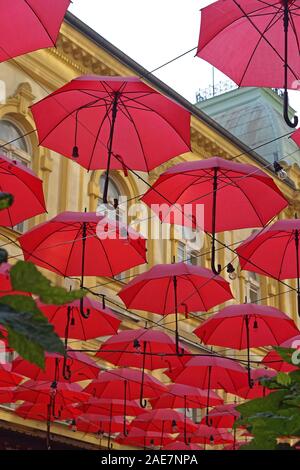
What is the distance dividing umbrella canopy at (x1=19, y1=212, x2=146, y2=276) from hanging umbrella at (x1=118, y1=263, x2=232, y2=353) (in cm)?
76

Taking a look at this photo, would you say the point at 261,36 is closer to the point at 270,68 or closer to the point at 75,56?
the point at 270,68

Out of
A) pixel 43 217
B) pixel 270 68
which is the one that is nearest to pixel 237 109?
pixel 43 217

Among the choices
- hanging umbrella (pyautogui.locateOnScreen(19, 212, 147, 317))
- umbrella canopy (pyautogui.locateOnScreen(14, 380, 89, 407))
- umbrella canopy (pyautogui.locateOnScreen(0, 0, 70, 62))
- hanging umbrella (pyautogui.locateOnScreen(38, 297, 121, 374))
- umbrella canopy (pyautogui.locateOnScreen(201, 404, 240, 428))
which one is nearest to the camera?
umbrella canopy (pyautogui.locateOnScreen(0, 0, 70, 62))

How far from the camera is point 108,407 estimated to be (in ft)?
54.2

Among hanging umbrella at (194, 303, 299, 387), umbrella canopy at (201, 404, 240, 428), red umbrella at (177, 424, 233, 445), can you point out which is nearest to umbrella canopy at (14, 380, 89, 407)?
hanging umbrella at (194, 303, 299, 387)

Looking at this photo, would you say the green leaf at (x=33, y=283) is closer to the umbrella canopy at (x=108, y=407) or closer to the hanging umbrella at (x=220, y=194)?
the hanging umbrella at (x=220, y=194)

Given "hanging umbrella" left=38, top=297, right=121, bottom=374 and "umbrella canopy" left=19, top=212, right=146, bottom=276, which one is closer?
"umbrella canopy" left=19, top=212, right=146, bottom=276

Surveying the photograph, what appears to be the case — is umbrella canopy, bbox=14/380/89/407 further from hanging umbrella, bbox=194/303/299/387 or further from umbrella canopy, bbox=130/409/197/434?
hanging umbrella, bbox=194/303/299/387

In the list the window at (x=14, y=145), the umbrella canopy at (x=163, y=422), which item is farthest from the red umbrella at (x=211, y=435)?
the window at (x=14, y=145)

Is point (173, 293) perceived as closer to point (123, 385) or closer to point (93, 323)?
point (93, 323)

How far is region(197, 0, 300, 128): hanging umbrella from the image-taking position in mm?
8984

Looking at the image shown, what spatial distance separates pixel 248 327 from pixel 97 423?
5.07 metres

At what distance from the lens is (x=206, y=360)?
582 inches

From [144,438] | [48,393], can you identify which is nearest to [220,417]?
[144,438]
